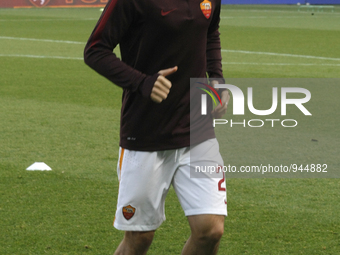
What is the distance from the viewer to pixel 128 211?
3645mm

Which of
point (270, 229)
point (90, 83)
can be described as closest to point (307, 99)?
point (90, 83)

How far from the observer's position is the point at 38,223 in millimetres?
5074

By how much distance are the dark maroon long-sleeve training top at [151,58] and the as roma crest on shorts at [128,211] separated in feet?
1.04

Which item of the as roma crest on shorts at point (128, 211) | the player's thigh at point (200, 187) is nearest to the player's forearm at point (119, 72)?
the player's thigh at point (200, 187)

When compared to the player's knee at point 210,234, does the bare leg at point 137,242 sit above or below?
below

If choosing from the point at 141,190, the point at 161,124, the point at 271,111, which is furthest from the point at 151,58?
the point at 271,111

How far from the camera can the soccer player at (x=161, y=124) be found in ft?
11.4

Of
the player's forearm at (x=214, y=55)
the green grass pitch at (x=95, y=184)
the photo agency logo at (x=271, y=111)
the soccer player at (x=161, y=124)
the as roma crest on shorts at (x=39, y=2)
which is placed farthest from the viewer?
the as roma crest on shorts at (x=39, y=2)

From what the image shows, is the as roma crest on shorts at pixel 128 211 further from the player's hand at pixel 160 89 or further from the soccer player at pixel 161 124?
the player's hand at pixel 160 89

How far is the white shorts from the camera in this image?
361 centimetres

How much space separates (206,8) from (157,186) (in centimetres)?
97

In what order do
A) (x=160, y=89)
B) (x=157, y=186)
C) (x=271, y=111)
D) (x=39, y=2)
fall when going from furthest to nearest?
(x=39, y=2), (x=271, y=111), (x=157, y=186), (x=160, y=89)

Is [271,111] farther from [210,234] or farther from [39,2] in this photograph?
[39,2]

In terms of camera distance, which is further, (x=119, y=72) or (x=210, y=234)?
(x=210, y=234)
